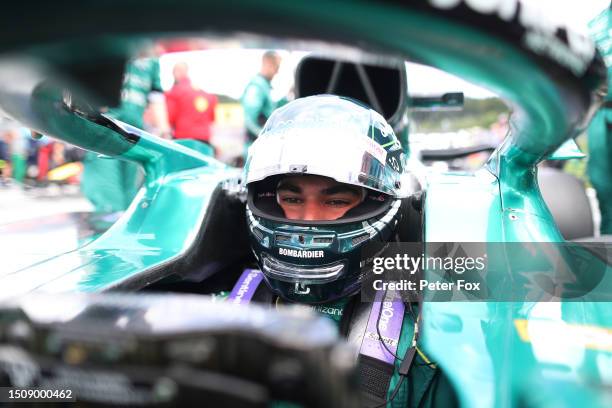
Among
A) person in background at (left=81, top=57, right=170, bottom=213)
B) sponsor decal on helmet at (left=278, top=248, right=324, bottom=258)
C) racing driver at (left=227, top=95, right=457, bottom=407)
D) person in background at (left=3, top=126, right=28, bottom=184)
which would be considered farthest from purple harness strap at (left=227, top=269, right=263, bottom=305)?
person in background at (left=3, top=126, right=28, bottom=184)

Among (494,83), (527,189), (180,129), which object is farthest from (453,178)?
(180,129)

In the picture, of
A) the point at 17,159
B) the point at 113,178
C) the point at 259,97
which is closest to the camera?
the point at 113,178

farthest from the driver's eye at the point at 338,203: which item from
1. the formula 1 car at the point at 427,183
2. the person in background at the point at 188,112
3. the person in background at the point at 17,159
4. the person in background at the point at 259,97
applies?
the person in background at the point at 17,159

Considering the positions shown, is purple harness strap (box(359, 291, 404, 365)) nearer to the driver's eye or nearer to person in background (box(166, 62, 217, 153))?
the driver's eye

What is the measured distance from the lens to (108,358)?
40 centimetres

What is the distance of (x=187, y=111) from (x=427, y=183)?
2680 millimetres

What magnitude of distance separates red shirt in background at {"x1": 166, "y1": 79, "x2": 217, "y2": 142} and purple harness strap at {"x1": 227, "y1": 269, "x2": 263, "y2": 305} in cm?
234

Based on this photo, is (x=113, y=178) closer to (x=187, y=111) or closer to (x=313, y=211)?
(x=187, y=111)

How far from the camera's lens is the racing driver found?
41.5 inches

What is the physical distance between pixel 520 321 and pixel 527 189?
0.42m

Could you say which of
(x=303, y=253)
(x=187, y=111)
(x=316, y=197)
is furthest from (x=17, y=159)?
(x=303, y=253)

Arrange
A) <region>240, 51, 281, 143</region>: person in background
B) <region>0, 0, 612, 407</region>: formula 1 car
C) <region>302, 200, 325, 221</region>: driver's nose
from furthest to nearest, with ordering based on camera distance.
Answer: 1. <region>240, 51, 281, 143</region>: person in background
2. <region>302, 200, 325, 221</region>: driver's nose
3. <region>0, 0, 612, 407</region>: formula 1 car

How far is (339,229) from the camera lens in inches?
43.9

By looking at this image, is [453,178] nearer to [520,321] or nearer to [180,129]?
[520,321]
